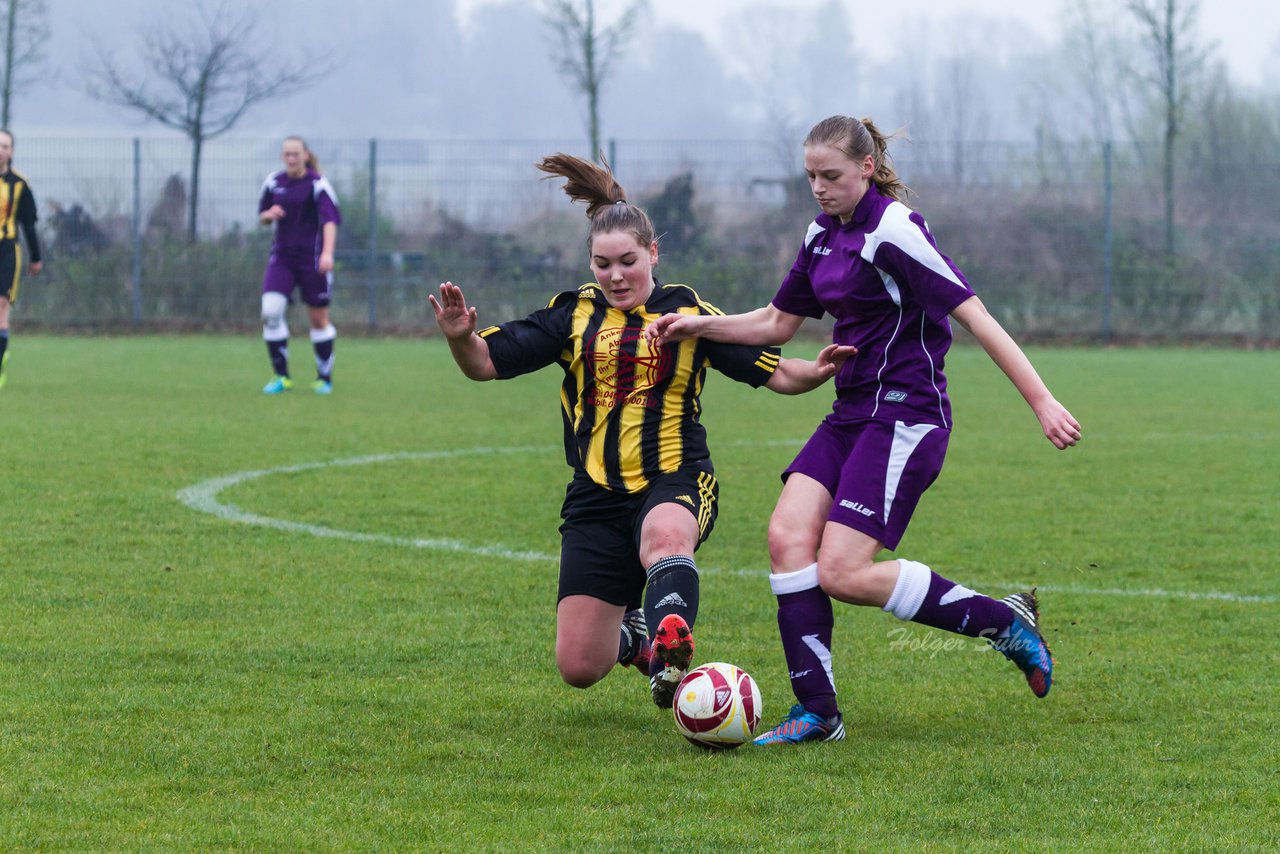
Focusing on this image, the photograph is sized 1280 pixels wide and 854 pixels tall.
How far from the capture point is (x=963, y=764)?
3957mm

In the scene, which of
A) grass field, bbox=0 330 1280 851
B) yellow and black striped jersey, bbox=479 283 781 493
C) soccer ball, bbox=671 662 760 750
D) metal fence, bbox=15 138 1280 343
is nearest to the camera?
grass field, bbox=0 330 1280 851

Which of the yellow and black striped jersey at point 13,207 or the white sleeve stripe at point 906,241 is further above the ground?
the yellow and black striped jersey at point 13,207

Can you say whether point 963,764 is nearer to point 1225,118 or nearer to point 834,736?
point 834,736

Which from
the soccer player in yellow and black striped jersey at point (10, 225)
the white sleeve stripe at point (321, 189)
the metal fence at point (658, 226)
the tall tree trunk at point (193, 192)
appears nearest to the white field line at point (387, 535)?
the white sleeve stripe at point (321, 189)

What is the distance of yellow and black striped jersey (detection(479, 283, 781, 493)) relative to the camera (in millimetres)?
4699

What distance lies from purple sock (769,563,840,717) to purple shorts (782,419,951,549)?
0.20 metres

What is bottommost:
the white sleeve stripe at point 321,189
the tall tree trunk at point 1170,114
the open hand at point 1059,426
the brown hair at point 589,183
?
the open hand at point 1059,426

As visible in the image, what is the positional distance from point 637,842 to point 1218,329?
21675mm

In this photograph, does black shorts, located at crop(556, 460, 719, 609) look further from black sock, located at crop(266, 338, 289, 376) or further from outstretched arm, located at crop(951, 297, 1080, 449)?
black sock, located at crop(266, 338, 289, 376)

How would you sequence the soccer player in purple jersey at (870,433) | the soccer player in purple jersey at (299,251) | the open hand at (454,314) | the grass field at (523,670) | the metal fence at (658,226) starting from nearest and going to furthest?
the grass field at (523,670) < the soccer player in purple jersey at (870,433) < the open hand at (454,314) < the soccer player in purple jersey at (299,251) < the metal fence at (658,226)

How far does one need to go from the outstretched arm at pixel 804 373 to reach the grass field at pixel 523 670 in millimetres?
897

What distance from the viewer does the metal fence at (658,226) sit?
22688 millimetres

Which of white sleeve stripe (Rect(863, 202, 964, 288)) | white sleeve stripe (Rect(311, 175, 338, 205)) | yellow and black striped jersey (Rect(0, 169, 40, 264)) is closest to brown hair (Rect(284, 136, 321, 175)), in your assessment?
white sleeve stripe (Rect(311, 175, 338, 205))

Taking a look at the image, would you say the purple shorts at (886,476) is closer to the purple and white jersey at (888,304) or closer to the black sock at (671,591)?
the purple and white jersey at (888,304)
